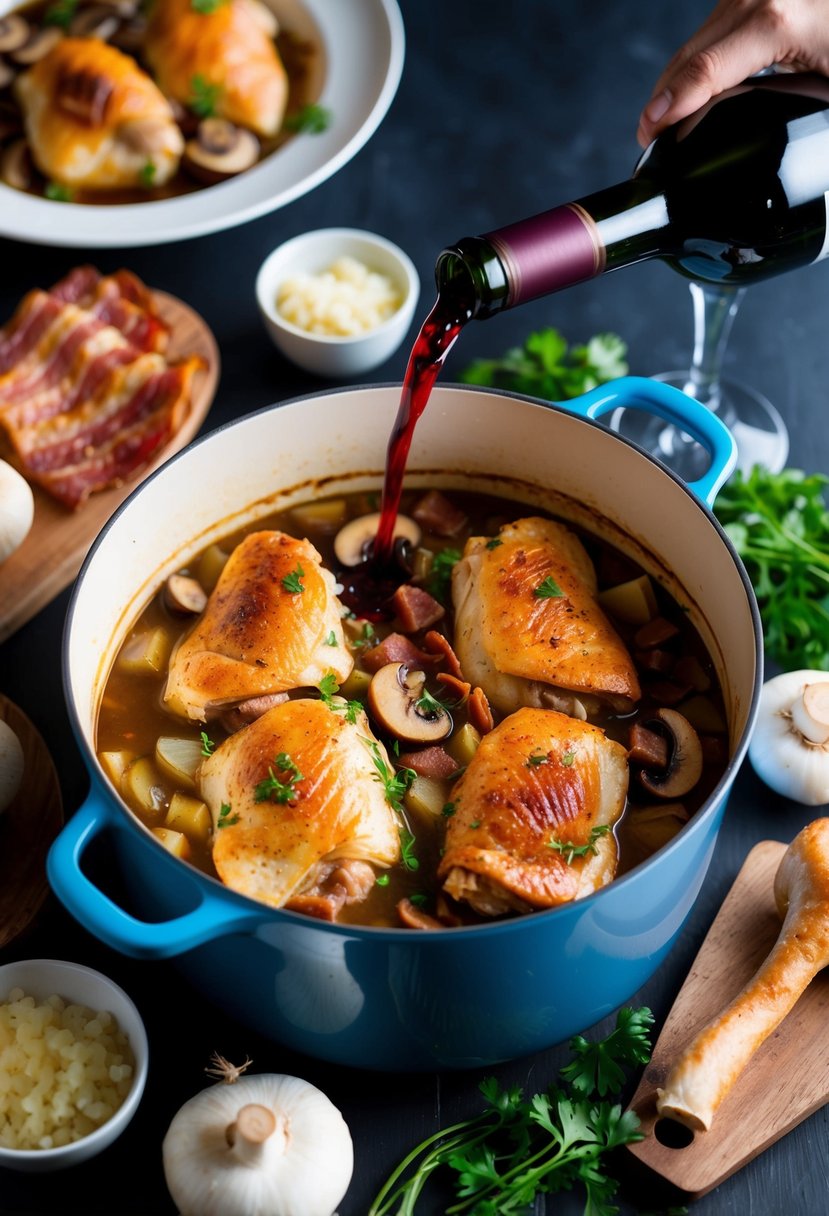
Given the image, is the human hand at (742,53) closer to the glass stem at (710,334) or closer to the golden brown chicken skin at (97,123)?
the glass stem at (710,334)

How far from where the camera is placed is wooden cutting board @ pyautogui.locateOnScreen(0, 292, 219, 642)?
377cm

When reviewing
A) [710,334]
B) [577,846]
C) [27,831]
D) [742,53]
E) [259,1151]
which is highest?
[742,53]

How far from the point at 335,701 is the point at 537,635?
521 millimetres

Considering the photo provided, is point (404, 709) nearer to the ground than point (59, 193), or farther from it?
farther from it

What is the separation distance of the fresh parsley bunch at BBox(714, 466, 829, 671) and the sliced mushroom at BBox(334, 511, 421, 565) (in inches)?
37.7

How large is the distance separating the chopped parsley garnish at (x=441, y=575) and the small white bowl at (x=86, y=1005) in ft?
4.29

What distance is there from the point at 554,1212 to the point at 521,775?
922 millimetres

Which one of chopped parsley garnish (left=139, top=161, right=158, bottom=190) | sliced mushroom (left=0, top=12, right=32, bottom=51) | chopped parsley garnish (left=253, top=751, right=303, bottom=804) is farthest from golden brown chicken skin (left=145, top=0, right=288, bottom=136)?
chopped parsley garnish (left=253, top=751, right=303, bottom=804)

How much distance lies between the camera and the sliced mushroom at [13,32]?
5.03 meters

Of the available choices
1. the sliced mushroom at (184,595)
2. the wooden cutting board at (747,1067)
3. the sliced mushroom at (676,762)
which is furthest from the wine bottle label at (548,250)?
the wooden cutting board at (747,1067)

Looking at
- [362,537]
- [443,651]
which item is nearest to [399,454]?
[362,537]

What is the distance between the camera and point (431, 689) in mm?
3244

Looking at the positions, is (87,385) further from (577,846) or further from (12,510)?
(577,846)

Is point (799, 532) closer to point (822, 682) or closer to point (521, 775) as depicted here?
point (822, 682)
